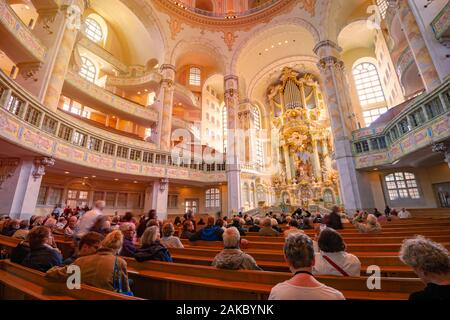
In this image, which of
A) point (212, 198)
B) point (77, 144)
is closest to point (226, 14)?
point (212, 198)

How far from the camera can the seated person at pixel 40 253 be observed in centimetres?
207

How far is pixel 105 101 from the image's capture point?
13.4 metres

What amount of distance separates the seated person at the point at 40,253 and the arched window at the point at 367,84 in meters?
22.4

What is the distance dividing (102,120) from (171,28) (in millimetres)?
10052

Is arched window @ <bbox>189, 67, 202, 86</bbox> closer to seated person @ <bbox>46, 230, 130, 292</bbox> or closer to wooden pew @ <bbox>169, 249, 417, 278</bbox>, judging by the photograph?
wooden pew @ <bbox>169, 249, 417, 278</bbox>

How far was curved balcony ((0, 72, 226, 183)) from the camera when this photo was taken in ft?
21.7

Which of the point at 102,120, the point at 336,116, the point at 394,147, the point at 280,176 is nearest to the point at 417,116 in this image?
the point at 394,147

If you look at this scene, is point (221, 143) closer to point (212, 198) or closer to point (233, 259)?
point (212, 198)

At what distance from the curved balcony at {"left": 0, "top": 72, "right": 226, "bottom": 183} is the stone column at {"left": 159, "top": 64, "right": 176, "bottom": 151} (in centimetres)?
113

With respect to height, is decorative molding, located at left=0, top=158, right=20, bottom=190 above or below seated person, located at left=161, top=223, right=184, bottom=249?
above

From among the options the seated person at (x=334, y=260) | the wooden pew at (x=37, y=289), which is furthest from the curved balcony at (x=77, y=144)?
the seated person at (x=334, y=260)

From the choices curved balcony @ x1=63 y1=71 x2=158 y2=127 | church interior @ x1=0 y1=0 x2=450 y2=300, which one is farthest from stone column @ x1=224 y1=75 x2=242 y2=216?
curved balcony @ x1=63 y1=71 x2=158 y2=127

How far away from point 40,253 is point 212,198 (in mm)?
15576

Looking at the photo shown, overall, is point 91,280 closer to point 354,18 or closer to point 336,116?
point 336,116
